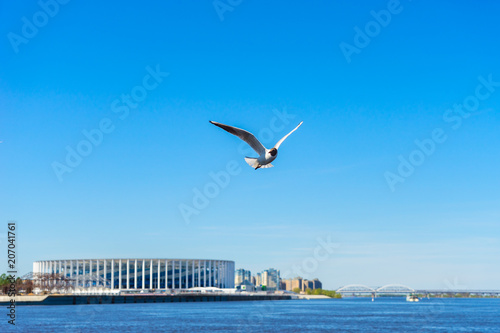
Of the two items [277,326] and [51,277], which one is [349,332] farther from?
[51,277]

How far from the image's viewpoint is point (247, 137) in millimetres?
20531

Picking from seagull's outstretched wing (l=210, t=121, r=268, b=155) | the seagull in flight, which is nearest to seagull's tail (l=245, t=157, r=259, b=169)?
the seagull in flight

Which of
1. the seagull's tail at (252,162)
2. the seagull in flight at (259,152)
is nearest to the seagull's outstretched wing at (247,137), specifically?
the seagull in flight at (259,152)

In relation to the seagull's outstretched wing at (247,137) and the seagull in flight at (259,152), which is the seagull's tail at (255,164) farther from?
the seagull's outstretched wing at (247,137)

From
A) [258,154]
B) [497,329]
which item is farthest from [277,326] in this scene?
[258,154]

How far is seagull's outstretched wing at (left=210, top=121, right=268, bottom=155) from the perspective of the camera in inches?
771

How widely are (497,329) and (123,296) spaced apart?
398 feet

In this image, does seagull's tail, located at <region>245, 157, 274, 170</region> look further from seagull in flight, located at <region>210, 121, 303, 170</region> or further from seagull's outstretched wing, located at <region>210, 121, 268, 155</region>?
seagull's outstretched wing, located at <region>210, 121, 268, 155</region>

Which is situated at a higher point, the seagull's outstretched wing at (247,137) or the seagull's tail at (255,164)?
the seagull's outstretched wing at (247,137)

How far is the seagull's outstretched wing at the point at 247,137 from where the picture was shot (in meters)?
19.6

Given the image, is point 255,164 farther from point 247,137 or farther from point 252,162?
point 247,137

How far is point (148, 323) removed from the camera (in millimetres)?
94062

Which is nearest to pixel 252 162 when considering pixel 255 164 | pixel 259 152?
pixel 255 164

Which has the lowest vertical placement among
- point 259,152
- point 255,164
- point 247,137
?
point 255,164
